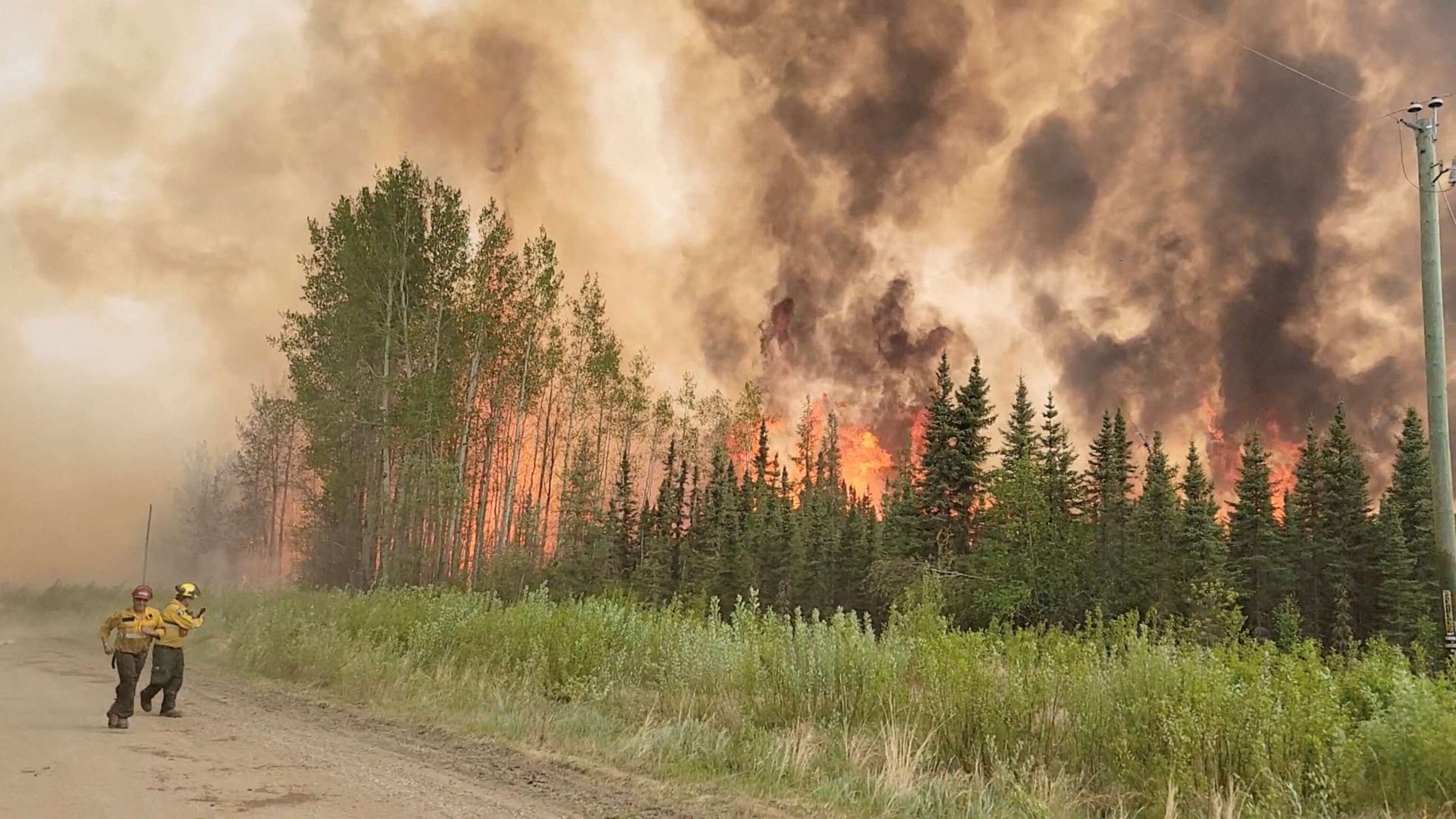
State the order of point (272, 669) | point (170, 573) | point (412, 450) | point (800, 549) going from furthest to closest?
point (170, 573) < point (800, 549) < point (412, 450) < point (272, 669)

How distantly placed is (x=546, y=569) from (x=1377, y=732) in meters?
40.9

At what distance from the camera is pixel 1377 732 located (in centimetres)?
677

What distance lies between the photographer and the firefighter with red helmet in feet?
35.0

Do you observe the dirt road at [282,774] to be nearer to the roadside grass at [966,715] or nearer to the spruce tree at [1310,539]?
the roadside grass at [966,715]

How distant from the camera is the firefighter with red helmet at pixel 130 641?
10672mm

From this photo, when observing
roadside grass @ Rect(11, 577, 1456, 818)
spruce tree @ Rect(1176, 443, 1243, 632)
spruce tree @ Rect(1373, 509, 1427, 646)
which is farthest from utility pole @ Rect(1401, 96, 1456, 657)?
spruce tree @ Rect(1373, 509, 1427, 646)

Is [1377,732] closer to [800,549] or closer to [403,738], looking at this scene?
[403,738]

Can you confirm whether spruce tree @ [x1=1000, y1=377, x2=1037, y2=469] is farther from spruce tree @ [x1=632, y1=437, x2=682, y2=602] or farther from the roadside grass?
the roadside grass

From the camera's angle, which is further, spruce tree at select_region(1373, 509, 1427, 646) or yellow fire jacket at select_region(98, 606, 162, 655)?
spruce tree at select_region(1373, 509, 1427, 646)

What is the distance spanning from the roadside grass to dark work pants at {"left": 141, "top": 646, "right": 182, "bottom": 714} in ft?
7.95

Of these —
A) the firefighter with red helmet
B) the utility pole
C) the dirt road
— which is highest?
the utility pole

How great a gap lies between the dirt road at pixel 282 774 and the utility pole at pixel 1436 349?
9544mm

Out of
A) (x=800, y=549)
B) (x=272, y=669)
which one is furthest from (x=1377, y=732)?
(x=800, y=549)

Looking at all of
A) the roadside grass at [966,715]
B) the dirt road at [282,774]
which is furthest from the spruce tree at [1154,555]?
the dirt road at [282,774]
